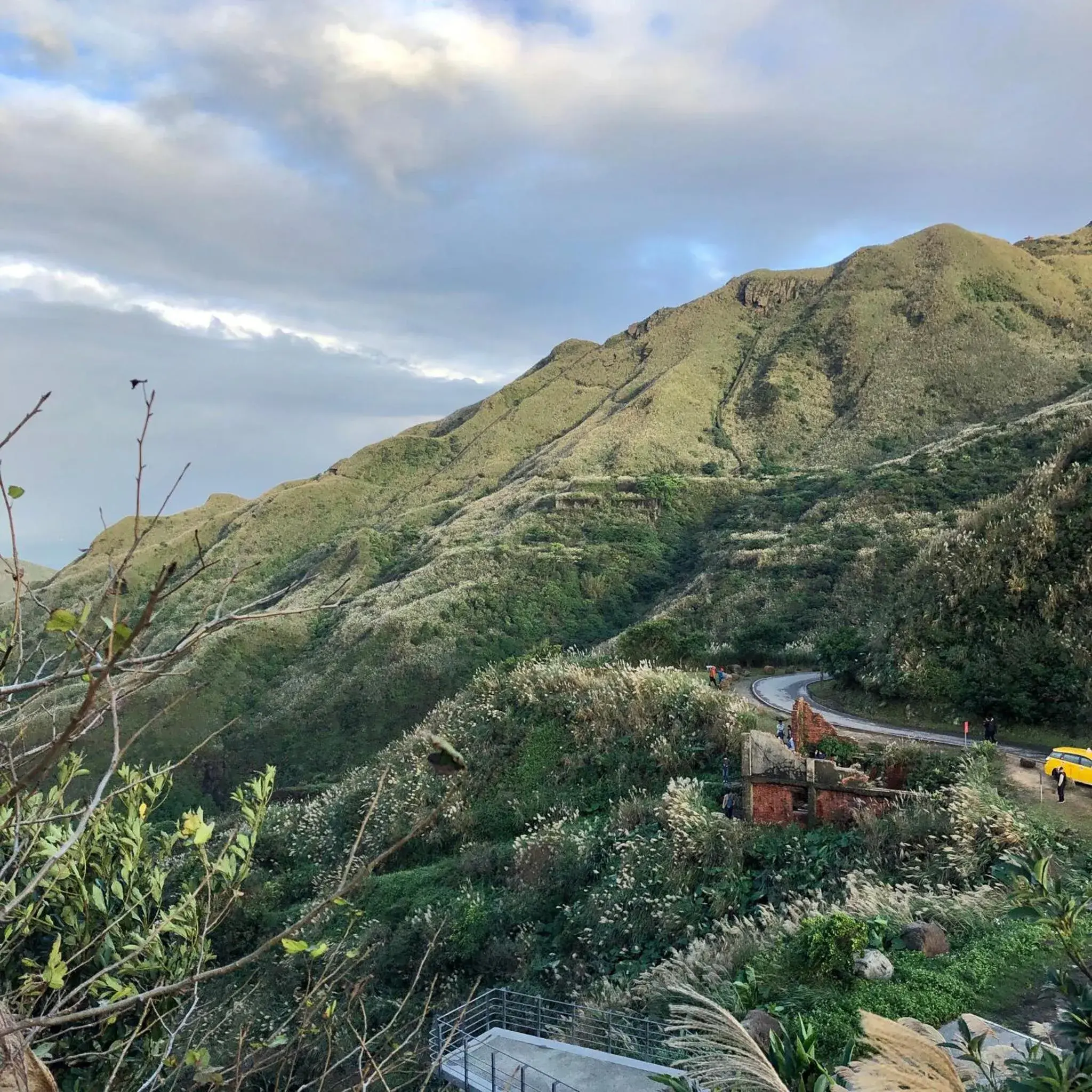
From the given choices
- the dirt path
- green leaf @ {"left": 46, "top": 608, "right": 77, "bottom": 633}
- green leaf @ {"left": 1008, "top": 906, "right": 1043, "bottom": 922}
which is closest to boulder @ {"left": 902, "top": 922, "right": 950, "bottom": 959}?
the dirt path

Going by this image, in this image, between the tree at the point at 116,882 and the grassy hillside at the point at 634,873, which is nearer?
the tree at the point at 116,882

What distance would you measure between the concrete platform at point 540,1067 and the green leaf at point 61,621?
263 inches

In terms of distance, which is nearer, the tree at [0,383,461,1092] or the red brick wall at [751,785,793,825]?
the tree at [0,383,461,1092]

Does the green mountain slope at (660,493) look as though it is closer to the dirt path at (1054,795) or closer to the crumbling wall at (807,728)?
the crumbling wall at (807,728)

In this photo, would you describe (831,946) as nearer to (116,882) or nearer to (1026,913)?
(1026,913)

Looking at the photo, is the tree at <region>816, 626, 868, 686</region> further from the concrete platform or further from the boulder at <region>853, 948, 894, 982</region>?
the concrete platform

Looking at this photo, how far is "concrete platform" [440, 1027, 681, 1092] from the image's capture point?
732 cm

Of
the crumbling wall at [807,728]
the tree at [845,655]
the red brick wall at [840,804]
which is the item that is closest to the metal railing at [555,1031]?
the red brick wall at [840,804]

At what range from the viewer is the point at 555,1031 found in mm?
8797

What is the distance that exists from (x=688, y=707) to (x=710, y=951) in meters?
7.13

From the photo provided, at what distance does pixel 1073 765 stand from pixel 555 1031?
8.63 meters

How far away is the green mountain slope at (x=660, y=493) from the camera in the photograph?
3572 centimetres

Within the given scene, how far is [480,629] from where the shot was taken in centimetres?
4153

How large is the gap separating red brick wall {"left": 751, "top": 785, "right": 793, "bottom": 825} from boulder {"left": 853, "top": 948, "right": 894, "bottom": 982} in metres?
4.55
